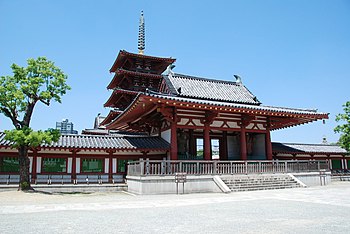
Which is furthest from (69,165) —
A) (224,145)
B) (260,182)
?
(260,182)

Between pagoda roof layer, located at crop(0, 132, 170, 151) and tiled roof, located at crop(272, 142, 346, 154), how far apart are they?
11.5m

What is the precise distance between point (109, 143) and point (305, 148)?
19556mm

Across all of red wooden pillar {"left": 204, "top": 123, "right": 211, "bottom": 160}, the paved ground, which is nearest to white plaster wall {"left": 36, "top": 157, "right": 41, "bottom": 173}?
the paved ground

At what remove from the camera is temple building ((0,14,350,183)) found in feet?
56.0

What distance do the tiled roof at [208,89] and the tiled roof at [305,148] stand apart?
549 centimetres

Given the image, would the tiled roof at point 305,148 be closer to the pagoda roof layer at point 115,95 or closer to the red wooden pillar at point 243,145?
the red wooden pillar at point 243,145

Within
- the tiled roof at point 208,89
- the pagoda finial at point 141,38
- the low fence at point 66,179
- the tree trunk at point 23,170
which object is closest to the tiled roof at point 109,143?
the tree trunk at point 23,170

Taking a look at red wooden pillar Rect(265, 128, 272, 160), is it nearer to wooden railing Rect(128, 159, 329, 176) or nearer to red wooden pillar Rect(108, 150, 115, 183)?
wooden railing Rect(128, 159, 329, 176)

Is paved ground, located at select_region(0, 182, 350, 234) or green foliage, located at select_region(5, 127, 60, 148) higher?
green foliage, located at select_region(5, 127, 60, 148)

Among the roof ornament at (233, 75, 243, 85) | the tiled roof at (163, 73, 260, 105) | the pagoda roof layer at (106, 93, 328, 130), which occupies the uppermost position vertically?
the roof ornament at (233, 75, 243, 85)

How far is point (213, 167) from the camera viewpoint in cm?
1617

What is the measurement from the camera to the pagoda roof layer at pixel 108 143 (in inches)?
719

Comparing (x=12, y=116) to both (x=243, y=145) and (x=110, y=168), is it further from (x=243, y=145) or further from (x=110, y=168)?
(x=243, y=145)

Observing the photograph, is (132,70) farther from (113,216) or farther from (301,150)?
(113,216)
